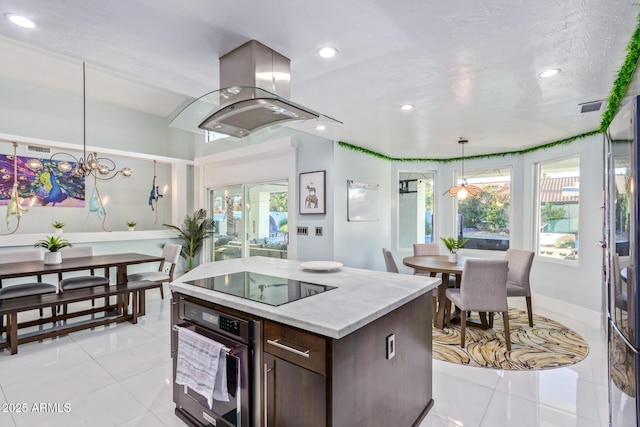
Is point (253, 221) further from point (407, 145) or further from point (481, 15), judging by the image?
point (481, 15)

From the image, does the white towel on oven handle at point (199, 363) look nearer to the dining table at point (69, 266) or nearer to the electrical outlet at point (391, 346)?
the electrical outlet at point (391, 346)

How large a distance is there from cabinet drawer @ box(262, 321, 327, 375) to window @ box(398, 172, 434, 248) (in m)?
4.97

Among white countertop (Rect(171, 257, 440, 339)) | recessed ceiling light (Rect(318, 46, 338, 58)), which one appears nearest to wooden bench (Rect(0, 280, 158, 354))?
white countertop (Rect(171, 257, 440, 339))

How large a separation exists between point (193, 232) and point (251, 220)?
146 centimetres

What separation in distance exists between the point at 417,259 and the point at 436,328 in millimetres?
903

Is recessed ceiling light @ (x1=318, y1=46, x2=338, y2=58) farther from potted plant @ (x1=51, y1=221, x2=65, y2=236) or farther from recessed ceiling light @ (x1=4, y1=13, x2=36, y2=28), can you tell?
potted plant @ (x1=51, y1=221, x2=65, y2=236)

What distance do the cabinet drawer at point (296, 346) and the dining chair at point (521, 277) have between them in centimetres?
301

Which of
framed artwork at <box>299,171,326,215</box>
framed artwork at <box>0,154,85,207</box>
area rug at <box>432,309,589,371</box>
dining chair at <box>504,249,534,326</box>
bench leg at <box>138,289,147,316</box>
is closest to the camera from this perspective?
area rug at <box>432,309,589,371</box>

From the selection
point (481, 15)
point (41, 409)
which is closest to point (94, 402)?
point (41, 409)

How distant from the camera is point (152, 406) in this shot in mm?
2184

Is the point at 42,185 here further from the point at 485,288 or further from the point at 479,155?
the point at 479,155

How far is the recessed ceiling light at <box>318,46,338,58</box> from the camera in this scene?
6.40ft

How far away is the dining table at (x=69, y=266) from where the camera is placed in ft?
10.5

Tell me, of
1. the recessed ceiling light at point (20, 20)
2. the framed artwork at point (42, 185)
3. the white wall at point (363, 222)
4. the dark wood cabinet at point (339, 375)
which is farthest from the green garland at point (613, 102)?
the framed artwork at point (42, 185)
